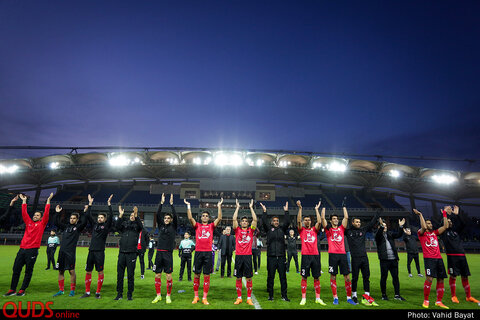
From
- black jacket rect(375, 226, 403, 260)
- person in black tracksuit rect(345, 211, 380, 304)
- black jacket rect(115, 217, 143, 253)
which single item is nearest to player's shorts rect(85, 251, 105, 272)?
black jacket rect(115, 217, 143, 253)

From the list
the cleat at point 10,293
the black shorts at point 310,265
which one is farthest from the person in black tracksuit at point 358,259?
the cleat at point 10,293

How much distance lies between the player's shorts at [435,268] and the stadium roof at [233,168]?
3096cm

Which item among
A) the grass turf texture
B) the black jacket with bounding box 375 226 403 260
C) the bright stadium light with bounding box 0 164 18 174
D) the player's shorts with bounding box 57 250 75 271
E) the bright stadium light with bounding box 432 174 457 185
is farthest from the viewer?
the bright stadium light with bounding box 0 164 18 174

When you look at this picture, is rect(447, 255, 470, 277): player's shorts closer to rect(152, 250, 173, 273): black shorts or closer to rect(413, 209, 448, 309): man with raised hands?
rect(413, 209, 448, 309): man with raised hands

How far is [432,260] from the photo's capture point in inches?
278

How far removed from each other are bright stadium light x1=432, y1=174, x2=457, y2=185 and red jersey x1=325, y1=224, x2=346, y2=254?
3974cm

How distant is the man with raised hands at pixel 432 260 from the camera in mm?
6750

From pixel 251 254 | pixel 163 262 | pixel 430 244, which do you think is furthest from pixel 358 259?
pixel 163 262

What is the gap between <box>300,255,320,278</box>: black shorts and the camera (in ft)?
22.7

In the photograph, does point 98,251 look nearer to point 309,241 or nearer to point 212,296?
point 212,296

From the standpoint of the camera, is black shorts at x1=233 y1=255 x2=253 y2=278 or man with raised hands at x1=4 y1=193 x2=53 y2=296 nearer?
black shorts at x1=233 y1=255 x2=253 y2=278

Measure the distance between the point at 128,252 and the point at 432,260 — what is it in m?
8.77

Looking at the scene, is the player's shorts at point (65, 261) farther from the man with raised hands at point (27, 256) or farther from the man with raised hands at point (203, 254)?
the man with raised hands at point (203, 254)

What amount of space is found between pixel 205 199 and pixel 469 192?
44765mm
